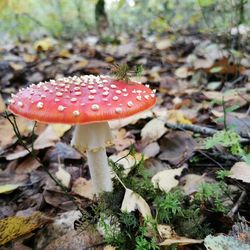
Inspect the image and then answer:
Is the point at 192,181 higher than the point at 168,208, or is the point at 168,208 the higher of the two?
the point at 168,208

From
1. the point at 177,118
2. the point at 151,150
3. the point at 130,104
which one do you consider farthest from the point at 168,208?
the point at 177,118

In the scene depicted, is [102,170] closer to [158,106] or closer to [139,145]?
[139,145]

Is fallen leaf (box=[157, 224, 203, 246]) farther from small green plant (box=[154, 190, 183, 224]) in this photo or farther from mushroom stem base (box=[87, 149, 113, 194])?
mushroom stem base (box=[87, 149, 113, 194])

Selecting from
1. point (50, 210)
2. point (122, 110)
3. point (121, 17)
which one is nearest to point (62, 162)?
point (50, 210)

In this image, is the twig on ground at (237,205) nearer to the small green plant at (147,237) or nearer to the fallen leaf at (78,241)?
the small green plant at (147,237)

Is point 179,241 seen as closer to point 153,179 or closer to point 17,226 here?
point 153,179

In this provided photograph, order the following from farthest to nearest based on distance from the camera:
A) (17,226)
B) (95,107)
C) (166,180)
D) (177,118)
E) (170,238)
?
1. (177,118)
2. (166,180)
3. (17,226)
4. (170,238)
5. (95,107)

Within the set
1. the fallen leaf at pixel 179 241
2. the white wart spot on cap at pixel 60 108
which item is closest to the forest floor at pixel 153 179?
the fallen leaf at pixel 179 241
